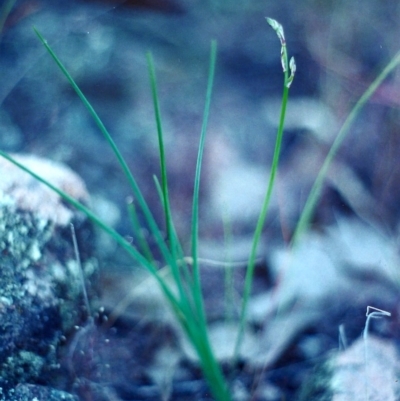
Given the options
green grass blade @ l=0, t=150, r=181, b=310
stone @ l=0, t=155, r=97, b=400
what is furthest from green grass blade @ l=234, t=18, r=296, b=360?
stone @ l=0, t=155, r=97, b=400

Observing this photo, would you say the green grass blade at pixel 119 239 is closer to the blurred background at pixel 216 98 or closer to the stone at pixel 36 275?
the stone at pixel 36 275

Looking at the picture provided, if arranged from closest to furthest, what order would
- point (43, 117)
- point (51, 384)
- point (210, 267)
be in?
point (51, 384) → point (210, 267) → point (43, 117)

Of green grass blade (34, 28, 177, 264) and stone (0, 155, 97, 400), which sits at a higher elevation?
green grass blade (34, 28, 177, 264)

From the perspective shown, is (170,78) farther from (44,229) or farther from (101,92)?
(44,229)

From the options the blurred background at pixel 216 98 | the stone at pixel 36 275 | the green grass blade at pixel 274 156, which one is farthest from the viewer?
the blurred background at pixel 216 98

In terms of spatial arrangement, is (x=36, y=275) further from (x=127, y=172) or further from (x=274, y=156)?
(x=274, y=156)

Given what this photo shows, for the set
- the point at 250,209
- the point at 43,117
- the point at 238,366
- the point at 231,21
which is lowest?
the point at 238,366

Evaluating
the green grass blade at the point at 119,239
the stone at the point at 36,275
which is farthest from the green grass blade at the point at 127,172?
the stone at the point at 36,275

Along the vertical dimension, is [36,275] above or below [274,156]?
below

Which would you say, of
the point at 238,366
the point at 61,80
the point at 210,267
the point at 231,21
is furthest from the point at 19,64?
the point at 238,366

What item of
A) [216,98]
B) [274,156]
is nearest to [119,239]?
[274,156]

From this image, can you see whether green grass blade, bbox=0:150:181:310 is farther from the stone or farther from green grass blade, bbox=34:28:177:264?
the stone
